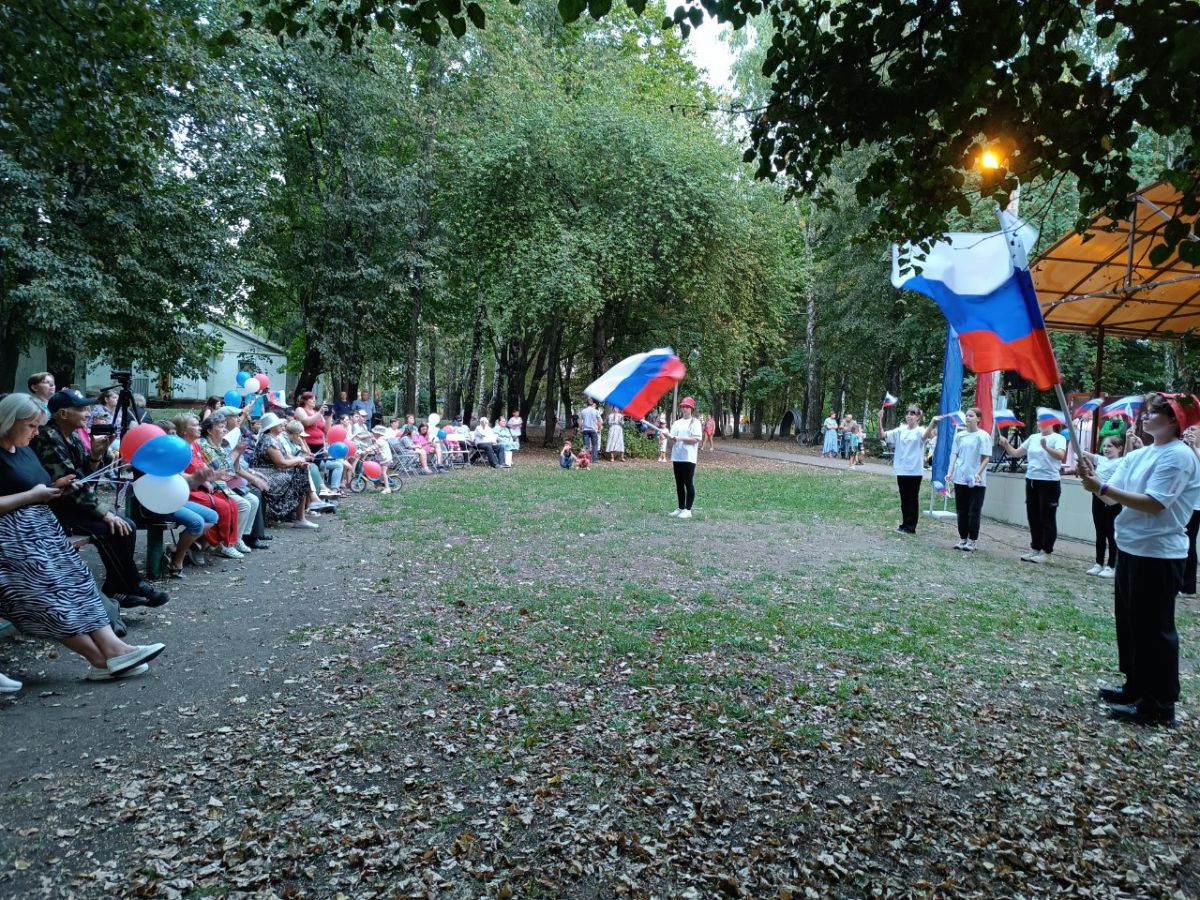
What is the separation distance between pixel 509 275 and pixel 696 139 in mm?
8085

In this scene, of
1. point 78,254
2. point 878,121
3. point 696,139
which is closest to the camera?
Result: point 878,121

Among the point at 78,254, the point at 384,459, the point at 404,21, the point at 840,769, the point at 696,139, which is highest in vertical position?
the point at 696,139

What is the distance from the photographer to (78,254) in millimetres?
15336

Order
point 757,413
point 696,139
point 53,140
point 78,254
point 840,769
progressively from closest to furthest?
point 840,769
point 53,140
point 78,254
point 696,139
point 757,413

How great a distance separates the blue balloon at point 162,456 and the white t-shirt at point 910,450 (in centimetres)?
929

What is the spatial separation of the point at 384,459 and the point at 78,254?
755cm

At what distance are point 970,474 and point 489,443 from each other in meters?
14.0

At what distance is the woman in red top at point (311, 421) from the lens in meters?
11.9

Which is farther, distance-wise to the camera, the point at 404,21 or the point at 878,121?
the point at 878,121

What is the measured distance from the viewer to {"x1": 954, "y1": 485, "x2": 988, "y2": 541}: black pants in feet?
33.7

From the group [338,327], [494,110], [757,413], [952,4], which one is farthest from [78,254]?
[757,413]

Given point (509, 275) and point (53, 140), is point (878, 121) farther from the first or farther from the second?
point (509, 275)

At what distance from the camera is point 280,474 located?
1049 cm

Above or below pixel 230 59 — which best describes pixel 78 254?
below
